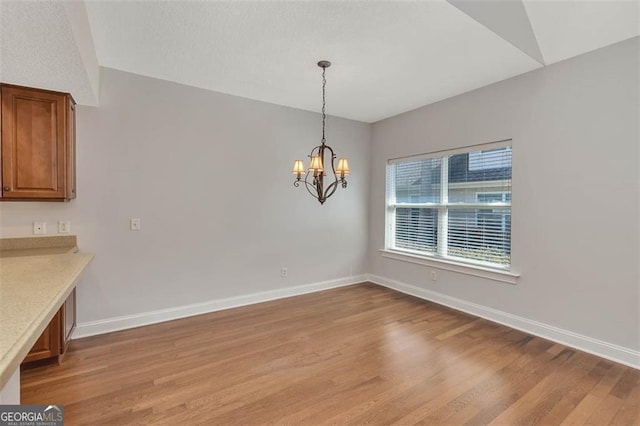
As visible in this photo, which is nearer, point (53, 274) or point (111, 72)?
point (53, 274)

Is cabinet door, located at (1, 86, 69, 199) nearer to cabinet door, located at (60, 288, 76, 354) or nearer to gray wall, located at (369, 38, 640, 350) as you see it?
cabinet door, located at (60, 288, 76, 354)

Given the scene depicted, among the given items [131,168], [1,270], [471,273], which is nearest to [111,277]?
[131,168]

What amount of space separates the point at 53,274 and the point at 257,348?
170cm

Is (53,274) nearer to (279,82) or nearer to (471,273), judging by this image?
(279,82)

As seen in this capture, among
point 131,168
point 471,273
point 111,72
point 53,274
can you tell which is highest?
point 111,72

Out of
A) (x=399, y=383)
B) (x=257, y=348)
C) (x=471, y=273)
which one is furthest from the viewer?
(x=471, y=273)

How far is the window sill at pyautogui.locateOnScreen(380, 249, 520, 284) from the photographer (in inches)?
135

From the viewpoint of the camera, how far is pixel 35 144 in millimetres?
2645

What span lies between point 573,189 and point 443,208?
1.47 meters

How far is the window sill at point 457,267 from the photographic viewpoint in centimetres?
343

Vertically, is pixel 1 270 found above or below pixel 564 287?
above

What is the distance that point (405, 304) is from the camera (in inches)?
161

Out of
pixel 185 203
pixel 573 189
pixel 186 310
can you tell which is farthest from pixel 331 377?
pixel 573 189

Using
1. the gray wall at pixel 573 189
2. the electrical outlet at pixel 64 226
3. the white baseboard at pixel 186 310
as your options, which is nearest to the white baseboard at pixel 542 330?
the gray wall at pixel 573 189
